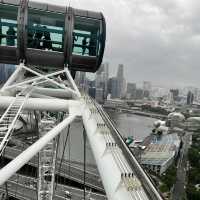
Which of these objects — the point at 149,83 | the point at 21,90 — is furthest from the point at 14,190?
the point at 149,83

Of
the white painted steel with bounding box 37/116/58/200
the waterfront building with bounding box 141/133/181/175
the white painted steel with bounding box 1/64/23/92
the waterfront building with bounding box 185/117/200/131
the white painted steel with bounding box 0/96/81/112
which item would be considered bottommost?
the waterfront building with bounding box 185/117/200/131

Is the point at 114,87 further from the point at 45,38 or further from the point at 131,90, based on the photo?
the point at 45,38


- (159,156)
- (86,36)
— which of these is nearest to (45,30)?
(86,36)

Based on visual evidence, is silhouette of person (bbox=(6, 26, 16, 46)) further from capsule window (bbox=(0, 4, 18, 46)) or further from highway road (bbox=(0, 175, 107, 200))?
highway road (bbox=(0, 175, 107, 200))

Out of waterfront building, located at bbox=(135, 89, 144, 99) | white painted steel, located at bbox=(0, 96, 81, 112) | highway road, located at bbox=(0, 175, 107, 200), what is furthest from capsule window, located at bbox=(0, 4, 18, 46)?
waterfront building, located at bbox=(135, 89, 144, 99)

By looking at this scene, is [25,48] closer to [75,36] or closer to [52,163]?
[75,36]

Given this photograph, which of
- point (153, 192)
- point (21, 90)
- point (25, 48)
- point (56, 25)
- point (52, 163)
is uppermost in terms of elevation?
point (56, 25)

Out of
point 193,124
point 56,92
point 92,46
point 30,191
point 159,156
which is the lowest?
point 193,124

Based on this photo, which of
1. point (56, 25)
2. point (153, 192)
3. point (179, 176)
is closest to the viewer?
point (153, 192)
